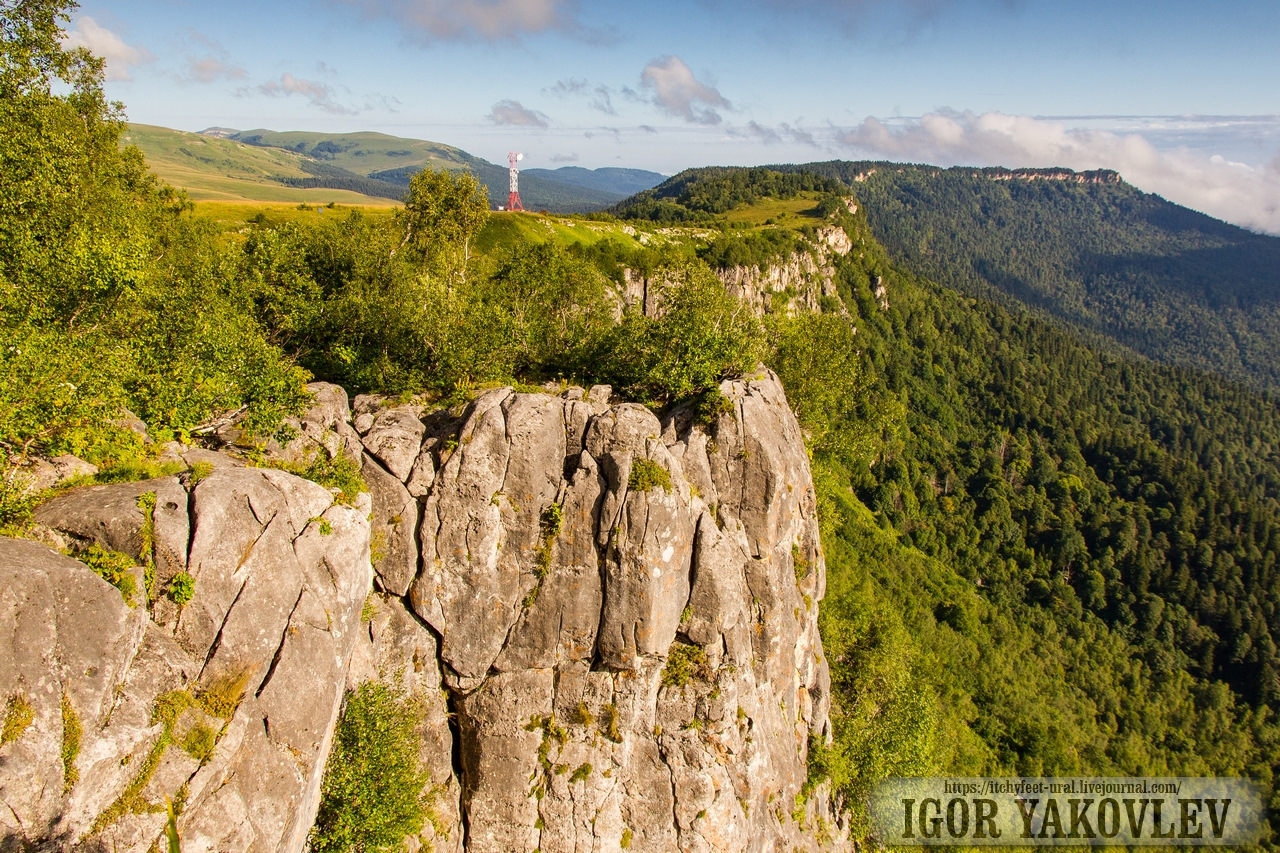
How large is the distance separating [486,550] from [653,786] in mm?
11797

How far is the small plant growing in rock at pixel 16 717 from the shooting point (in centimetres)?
1227

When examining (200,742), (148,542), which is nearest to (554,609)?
(200,742)

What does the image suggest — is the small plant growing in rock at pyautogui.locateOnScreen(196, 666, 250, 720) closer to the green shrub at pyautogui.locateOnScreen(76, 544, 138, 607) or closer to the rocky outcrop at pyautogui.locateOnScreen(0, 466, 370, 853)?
the rocky outcrop at pyautogui.locateOnScreen(0, 466, 370, 853)

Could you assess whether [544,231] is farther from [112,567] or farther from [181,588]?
[112,567]

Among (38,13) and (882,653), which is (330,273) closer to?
(38,13)

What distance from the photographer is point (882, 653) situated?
43.2 meters

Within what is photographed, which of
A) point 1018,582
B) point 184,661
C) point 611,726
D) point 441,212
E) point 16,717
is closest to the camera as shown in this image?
point 16,717

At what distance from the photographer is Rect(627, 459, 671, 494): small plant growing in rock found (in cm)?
2431

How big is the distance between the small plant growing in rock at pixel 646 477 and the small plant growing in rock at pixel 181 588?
14.5 metres

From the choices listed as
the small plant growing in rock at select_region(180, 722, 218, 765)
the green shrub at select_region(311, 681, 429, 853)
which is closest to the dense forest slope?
the green shrub at select_region(311, 681, 429, 853)

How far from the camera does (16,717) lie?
40.9 feet

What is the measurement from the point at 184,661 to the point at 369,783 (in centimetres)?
829

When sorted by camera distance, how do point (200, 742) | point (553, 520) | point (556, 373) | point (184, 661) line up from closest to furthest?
point (200, 742)
point (184, 661)
point (553, 520)
point (556, 373)

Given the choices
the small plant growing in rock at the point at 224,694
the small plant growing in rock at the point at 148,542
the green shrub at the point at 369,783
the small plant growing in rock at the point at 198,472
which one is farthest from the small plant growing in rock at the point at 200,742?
the small plant growing in rock at the point at 198,472
